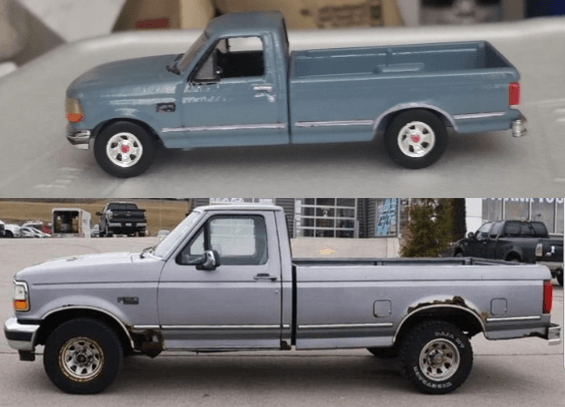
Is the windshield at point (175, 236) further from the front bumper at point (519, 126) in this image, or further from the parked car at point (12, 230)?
the parked car at point (12, 230)

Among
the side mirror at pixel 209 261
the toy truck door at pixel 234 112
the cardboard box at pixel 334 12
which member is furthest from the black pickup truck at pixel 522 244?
the side mirror at pixel 209 261

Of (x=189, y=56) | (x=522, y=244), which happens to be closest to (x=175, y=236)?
(x=189, y=56)

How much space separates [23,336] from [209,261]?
1.57m

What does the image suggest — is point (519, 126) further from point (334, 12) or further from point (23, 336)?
point (334, 12)

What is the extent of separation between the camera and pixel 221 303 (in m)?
6.49

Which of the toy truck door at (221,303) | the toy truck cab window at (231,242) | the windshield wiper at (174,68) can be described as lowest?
the toy truck door at (221,303)

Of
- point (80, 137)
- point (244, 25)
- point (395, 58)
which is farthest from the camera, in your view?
point (395, 58)

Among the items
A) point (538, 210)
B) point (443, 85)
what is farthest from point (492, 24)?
point (538, 210)

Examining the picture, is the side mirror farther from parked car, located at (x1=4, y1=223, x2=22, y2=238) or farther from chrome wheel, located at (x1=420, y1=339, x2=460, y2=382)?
parked car, located at (x1=4, y1=223, x2=22, y2=238)

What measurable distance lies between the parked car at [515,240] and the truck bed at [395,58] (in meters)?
9.84

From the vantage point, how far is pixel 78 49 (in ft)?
37.9

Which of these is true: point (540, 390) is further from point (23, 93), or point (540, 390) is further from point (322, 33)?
point (23, 93)

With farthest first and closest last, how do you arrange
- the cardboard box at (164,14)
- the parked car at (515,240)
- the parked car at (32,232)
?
the parked car at (32,232) < the parked car at (515,240) < the cardboard box at (164,14)

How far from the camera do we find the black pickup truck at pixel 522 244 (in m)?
17.2
